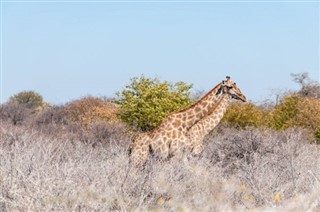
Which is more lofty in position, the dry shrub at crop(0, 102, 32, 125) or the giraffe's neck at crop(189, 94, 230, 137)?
the dry shrub at crop(0, 102, 32, 125)

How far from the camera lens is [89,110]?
28828 millimetres

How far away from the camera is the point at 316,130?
21219 mm

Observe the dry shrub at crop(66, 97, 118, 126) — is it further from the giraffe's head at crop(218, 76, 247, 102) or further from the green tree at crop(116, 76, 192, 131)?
the giraffe's head at crop(218, 76, 247, 102)

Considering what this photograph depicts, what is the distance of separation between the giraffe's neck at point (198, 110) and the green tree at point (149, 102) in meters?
7.29

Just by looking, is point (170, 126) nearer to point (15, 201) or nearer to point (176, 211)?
point (176, 211)

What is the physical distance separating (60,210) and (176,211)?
1320 mm

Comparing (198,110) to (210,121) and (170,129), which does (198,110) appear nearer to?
(210,121)

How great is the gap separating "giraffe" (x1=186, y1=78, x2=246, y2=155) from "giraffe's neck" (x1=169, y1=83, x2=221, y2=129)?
0.07 meters

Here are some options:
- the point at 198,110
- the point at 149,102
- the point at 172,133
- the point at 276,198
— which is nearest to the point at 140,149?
the point at 172,133

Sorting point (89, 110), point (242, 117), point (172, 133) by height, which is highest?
point (89, 110)

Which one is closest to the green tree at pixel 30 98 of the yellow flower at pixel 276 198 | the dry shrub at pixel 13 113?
the dry shrub at pixel 13 113

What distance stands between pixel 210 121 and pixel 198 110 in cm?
27

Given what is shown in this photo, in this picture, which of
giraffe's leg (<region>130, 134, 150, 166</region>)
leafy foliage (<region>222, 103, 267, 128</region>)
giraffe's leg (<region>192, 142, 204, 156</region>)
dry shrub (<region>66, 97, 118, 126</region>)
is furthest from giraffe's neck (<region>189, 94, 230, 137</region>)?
dry shrub (<region>66, 97, 118, 126</region>)

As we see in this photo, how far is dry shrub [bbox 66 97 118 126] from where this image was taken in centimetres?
2662
